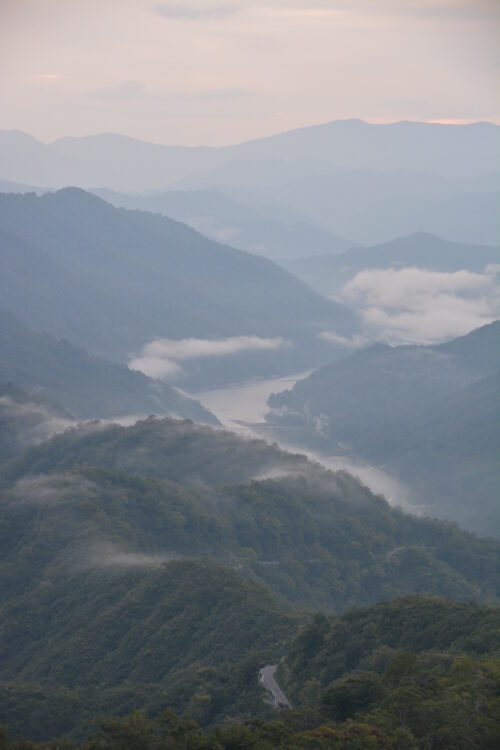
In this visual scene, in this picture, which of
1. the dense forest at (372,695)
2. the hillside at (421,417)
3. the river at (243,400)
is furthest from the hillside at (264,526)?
the river at (243,400)

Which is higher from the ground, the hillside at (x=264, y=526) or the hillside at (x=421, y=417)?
the hillside at (x=421, y=417)

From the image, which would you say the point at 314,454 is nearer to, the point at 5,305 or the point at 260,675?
the point at 5,305

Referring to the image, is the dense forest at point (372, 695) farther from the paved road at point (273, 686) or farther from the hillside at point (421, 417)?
the hillside at point (421, 417)

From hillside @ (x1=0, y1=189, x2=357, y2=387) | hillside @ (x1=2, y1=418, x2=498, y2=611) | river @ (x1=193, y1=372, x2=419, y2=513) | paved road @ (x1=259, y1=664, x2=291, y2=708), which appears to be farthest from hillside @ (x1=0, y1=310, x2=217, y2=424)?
paved road @ (x1=259, y1=664, x2=291, y2=708)

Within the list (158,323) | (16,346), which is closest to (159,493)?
(16,346)

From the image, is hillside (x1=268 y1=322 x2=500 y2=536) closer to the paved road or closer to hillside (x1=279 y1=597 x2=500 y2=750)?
hillside (x1=279 y1=597 x2=500 y2=750)
